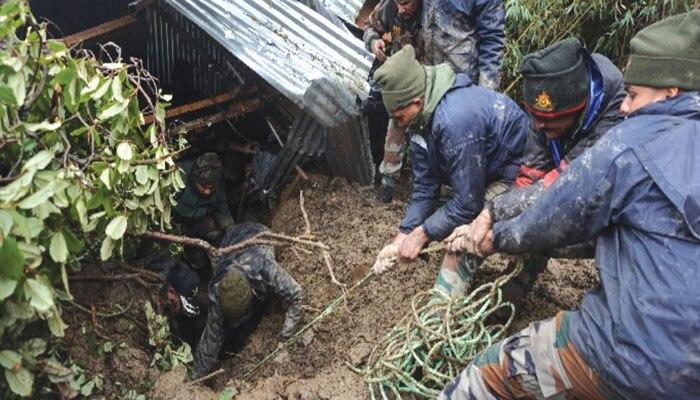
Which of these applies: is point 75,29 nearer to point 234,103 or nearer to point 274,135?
point 234,103

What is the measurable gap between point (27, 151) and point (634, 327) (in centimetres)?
265

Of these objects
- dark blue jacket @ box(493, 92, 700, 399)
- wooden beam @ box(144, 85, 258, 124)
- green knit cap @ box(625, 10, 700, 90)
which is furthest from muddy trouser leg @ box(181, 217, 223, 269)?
green knit cap @ box(625, 10, 700, 90)

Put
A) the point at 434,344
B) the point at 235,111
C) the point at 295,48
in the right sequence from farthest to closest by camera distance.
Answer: the point at 235,111 → the point at 295,48 → the point at 434,344

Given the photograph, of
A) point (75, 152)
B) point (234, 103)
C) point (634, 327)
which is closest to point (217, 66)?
point (234, 103)

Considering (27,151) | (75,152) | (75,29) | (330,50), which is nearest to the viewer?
(27,151)

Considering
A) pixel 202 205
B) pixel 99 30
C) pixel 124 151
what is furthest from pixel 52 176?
pixel 202 205

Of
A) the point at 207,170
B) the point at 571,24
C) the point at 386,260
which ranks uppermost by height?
the point at 571,24

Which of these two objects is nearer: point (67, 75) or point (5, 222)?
point (5, 222)

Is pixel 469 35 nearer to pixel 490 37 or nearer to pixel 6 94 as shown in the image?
pixel 490 37

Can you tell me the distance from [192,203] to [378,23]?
2431mm

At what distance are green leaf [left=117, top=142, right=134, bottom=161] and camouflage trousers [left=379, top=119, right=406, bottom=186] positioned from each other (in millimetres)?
2562

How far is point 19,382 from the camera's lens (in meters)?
2.53

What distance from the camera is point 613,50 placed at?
5.67 metres

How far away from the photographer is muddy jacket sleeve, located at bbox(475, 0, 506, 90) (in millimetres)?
4383
